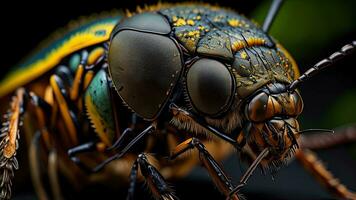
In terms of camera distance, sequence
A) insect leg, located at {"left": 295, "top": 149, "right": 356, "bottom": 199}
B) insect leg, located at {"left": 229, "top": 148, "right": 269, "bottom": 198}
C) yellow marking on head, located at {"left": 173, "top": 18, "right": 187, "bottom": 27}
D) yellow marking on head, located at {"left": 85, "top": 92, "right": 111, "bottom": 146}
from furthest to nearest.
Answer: insect leg, located at {"left": 295, "top": 149, "right": 356, "bottom": 199} < yellow marking on head, located at {"left": 85, "top": 92, "right": 111, "bottom": 146} < yellow marking on head, located at {"left": 173, "top": 18, "right": 187, "bottom": 27} < insect leg, located at {"left": 229, "top": 148, "right": 269, "bottom": 198}

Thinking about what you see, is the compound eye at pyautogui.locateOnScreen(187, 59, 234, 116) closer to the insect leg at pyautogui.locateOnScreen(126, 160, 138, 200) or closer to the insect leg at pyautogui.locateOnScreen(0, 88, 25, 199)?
the insect leg at pyautogui.locateOnScreen(126, 160, 138, 200)

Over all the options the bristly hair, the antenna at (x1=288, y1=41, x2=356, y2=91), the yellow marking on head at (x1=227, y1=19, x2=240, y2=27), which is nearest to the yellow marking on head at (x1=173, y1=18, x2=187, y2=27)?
the yellow marking on head at (x1=227, y1=19, x2=240, y2=27)

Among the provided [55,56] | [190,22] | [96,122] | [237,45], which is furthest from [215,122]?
[55,56]

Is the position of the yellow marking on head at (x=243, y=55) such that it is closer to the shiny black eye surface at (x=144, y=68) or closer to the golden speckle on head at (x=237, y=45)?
the golden speckle on head at (x=237, y=45)

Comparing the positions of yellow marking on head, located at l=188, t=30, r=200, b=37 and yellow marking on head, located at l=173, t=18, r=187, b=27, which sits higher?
yellow marking on head, located at l=173, t=18, r=187, b=27

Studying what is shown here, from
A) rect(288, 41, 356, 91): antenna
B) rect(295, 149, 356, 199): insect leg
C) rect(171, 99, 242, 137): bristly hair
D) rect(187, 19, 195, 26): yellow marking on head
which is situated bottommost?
rect(295, 149, 356, 199): insect leg

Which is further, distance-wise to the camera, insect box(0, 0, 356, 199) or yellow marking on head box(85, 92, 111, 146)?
yellow marking on head box(85, 92, 111, 146)

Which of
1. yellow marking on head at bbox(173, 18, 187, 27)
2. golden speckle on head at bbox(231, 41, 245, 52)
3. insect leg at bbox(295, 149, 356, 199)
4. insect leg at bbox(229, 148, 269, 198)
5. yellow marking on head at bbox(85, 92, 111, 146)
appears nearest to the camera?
insect leg at bbox(229, 148, 269, 198)
